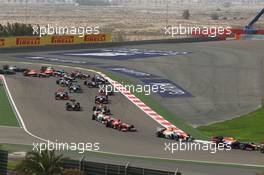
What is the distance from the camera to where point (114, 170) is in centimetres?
2369

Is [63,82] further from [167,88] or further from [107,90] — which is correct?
[167,88]

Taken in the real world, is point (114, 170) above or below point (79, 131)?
above

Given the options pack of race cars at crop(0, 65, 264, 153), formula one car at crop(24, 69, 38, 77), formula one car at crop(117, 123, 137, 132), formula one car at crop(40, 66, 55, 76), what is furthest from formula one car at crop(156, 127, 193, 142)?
formula one car at crop(24, 69, 38, 77)

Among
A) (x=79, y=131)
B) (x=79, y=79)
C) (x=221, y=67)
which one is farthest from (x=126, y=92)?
(x=221, y=67)

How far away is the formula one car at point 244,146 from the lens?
35156mm

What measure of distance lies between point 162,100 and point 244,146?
1407 cm

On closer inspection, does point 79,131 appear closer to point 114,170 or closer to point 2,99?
point 2,99

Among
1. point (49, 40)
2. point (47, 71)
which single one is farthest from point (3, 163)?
point (49, 40)

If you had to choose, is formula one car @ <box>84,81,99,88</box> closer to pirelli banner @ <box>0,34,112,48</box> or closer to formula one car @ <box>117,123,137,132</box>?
formula one car @ <box>117,123,137,132</box>

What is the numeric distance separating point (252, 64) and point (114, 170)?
4612 cm

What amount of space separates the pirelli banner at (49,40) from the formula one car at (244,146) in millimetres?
45146

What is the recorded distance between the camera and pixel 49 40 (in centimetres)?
8025

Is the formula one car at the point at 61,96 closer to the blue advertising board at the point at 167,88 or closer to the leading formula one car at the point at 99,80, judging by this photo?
the leading formula one car at the point at 99,80

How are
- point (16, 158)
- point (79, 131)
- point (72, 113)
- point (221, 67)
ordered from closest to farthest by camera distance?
point (16, 158) < point (79, 131) < point (72, 113) < point (221, 67)
